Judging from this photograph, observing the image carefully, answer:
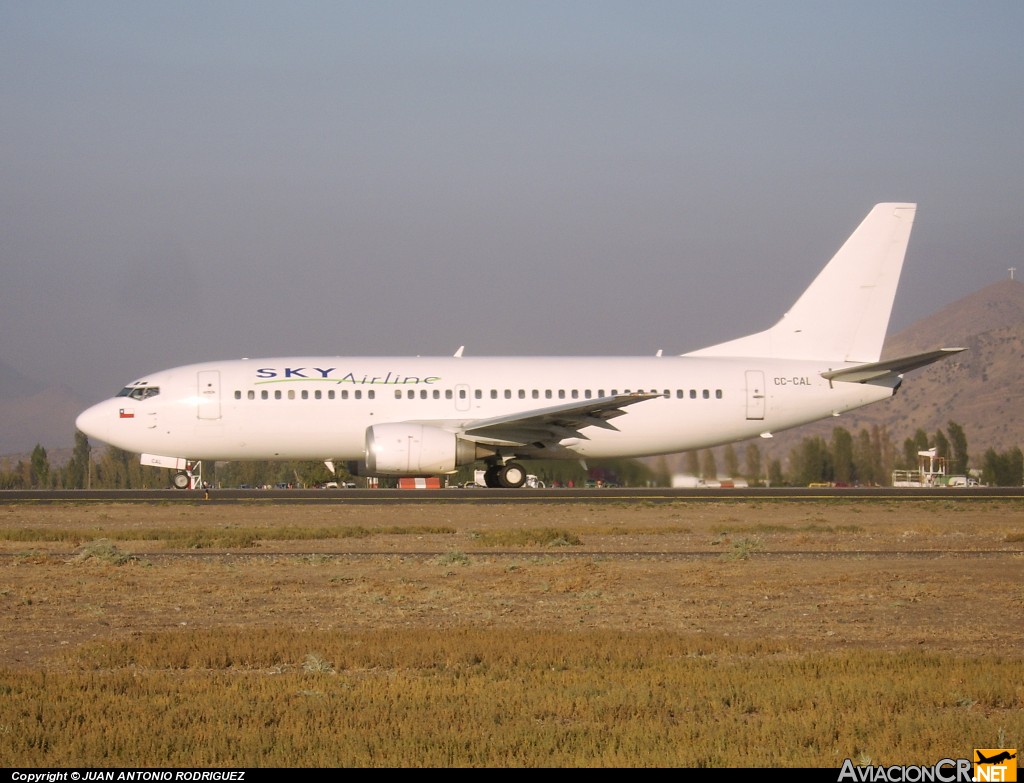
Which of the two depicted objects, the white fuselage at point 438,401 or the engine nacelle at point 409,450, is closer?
the engine nacelle at point 409,450

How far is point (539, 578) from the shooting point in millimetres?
15359

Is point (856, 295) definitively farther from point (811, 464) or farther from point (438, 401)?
point (811, 464)

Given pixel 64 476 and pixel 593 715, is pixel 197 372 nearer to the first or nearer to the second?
pixel 593 715

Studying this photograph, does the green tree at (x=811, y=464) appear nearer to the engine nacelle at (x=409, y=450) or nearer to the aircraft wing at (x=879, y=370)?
the aircraft wing at (x=879, y=370)

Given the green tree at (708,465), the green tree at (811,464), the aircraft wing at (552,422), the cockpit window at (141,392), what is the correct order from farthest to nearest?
the green tree at (811,464) < the green tree at (708,465) < the cockpit window at (141,392) < the aircraft wing at (552,422)

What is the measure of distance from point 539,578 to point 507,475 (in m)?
18.1

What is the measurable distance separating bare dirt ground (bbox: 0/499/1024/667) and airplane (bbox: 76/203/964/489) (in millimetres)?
7431

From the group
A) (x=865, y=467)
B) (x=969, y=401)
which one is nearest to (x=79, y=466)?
(x=865, y=467)

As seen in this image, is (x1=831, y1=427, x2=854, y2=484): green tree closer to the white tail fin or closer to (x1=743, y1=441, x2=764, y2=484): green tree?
(x1=743, y1=441, x2=764, y2=484): green tree

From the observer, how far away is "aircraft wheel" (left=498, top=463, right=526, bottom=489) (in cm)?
3347

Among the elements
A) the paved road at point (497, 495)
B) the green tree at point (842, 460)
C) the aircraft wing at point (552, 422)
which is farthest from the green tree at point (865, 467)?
the aircraft wing at point (552, 422)

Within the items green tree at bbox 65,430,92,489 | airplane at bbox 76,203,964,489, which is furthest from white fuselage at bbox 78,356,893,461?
A: green tree at bbox 65,430,92,489

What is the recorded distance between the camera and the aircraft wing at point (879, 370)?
104ft

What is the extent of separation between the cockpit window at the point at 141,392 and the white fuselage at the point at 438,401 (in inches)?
2.5
